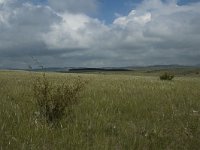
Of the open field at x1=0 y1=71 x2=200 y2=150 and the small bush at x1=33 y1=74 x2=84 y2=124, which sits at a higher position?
the small bush at x1=33 y1=74 x2=84 y2=124

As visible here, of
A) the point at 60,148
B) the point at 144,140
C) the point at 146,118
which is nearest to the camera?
the point at 60,148

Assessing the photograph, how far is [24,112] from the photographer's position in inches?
422

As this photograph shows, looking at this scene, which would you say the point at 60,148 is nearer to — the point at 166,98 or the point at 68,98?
the point at 68,98

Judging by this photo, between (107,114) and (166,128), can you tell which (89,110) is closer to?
(107,114)

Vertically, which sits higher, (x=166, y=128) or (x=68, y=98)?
(x=68, y=98)

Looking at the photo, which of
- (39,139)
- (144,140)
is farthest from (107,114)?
(39,139)

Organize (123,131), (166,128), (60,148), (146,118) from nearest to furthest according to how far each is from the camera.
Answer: (60,148) → (123,131) → (166,128) → (146,118)

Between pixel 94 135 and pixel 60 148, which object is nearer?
pixel 60 148

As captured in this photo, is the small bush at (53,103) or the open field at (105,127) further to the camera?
the small bush at (53,103)

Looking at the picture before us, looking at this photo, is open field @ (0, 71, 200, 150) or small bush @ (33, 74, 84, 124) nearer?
open field @ (0, 71, 200, 150)

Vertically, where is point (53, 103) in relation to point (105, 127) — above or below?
above

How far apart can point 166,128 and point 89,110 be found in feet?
8.75

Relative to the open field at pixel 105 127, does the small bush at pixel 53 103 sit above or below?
above

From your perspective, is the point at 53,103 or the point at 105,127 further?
the point at 53,103
